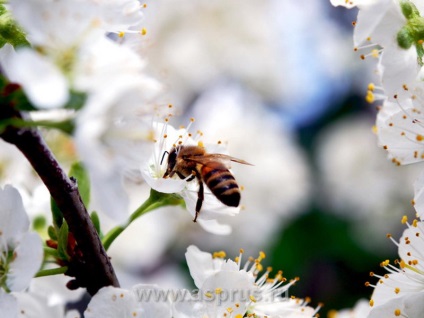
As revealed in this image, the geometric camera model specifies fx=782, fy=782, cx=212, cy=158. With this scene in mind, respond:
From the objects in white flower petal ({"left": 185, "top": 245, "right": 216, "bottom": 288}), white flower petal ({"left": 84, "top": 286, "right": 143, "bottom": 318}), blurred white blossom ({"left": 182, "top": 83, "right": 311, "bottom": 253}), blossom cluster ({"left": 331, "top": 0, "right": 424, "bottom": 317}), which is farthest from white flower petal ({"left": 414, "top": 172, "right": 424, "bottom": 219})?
blurred white blossom ({"left": 182, "top": 83, "right": 311, "bottom": 253})

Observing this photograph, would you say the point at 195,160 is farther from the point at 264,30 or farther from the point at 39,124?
the point at 264,30

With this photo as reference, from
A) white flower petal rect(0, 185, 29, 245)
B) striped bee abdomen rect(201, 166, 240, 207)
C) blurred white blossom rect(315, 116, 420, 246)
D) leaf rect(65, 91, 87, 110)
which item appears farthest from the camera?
→ blurred white blossom rect(315, 116, 420, 246)

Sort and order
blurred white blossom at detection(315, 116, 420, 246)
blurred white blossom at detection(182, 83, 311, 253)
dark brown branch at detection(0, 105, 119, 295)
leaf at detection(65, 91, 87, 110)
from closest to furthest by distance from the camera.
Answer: leaf at detection(65, 91, 87, 110), dark brown branch at detection(0, 105, 119, 295), blurred white blossom at detection(182, 83, 311, 253), blurred white blossom at detection(315, 116, 420, 246)

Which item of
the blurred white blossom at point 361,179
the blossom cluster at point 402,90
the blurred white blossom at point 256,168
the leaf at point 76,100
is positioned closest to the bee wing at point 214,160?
the blossom cluster at point 402,90

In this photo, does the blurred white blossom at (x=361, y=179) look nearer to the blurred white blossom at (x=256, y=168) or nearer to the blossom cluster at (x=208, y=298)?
the blurred white blossom at (x=256, y=168)

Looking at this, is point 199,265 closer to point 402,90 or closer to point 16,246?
point 16,246

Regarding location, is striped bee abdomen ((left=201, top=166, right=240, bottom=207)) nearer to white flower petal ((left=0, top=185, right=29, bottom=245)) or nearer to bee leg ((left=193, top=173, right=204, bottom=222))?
bee leg ((left=193, top=173, right=204, bottom=222))
